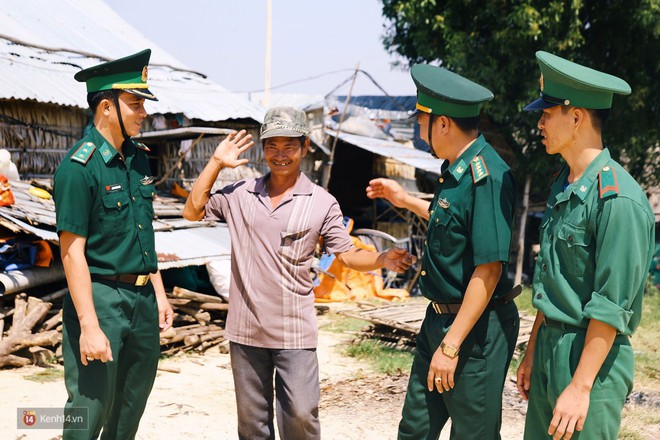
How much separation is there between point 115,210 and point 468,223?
5.53 ft

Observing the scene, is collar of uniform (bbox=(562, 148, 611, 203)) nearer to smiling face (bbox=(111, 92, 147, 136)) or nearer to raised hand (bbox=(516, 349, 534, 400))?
raised hand (bbox=(516, 349, 534, 400))

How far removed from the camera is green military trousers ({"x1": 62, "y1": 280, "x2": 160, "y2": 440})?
314 centimetres

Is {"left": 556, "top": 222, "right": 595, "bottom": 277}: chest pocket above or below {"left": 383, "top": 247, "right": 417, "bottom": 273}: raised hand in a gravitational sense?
above

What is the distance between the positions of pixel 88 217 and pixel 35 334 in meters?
4.16

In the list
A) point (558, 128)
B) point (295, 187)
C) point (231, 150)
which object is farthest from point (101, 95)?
point (558, 128)

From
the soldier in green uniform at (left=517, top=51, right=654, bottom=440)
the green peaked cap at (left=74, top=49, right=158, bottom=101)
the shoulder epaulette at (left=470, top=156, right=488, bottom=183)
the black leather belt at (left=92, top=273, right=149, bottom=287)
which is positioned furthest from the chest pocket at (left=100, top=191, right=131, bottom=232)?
the soldier in green uniform at (left=517, top=51, right=654, bottom=440)

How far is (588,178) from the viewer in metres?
2.64

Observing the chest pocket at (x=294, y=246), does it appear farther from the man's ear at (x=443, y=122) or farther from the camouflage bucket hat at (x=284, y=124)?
the man's ear at (x=443, y=122)

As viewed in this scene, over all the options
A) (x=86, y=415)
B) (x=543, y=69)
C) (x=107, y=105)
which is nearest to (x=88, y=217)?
(x=107, y=105)

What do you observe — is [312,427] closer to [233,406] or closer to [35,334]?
[233,406]

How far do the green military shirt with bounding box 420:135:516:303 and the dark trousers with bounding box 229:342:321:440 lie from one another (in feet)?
2.47

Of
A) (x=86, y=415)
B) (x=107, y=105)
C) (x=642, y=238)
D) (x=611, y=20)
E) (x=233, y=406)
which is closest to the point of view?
(x=642, y=238)

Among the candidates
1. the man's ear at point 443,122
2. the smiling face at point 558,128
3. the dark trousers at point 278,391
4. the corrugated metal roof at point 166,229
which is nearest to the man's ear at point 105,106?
the dark trousers at point 278,391

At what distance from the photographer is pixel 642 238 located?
98.9 inches
